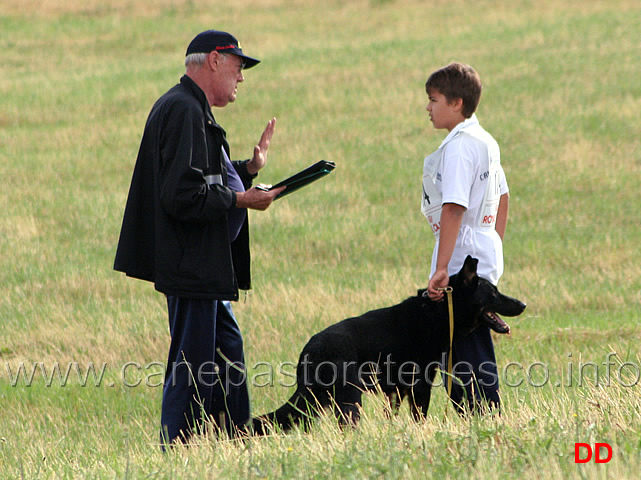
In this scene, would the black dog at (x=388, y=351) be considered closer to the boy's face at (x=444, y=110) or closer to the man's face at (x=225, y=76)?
the boy's face at (x=444, y=110)

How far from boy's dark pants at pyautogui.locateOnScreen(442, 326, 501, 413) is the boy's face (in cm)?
121

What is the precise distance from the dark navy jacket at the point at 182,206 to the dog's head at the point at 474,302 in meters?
1.26

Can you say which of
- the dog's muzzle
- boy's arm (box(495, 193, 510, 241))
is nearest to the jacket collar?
boy's arm (box(495, 193, 510, 241))

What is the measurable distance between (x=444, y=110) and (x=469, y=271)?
90cm

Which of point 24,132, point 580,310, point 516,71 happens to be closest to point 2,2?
point 24,132

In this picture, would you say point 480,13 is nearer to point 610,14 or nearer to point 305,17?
point 610,14

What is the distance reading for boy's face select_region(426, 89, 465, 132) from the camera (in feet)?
14.8

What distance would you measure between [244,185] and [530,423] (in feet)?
7.78

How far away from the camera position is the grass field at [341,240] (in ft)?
12.9

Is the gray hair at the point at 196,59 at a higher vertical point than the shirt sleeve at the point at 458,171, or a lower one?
higher

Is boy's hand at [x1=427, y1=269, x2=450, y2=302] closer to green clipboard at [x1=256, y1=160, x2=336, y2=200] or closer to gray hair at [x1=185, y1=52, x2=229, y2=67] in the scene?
green clipboard at [x1=256, y1=160, x2=336, y2=200]

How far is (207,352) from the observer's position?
15.1 feet

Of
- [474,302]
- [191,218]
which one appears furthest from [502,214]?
[191,218]

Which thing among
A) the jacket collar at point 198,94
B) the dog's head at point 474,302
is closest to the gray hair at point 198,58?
the jacket collar at point 198,94
